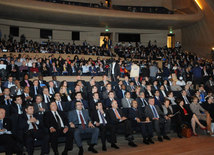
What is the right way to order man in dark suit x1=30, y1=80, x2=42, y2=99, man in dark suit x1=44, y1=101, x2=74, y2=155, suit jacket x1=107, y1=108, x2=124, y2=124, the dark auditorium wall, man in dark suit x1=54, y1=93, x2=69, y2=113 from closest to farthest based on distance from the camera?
1. man in dark suit x1=44, y1=101, x2=74, y2=155
2. suit jacket x1=107, y1=108, x2=124, y2=124
3. man in dark suit x1=54, y1=93, x2=69, y2=113
4. man in dark suit x1=30, y1=80, x2=42, y2=99
5. the dark auditorium wall

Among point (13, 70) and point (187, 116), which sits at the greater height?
point (13, 70)

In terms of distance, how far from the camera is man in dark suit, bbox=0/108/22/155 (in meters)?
4.02

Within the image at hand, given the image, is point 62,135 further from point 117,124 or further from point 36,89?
point 36,89

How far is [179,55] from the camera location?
1636cm

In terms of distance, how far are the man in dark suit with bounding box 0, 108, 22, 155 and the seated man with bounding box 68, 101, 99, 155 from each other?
3.52 feet

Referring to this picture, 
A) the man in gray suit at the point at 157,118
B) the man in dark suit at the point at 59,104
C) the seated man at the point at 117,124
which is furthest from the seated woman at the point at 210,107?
the man in dark suit at the point at 59,104

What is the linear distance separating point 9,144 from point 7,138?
0.11 meters

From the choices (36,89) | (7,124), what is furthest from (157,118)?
(36,89)

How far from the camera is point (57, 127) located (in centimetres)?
465

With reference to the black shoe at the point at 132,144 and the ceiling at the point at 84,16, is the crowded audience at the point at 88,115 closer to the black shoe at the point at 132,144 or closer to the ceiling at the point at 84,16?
the black shoe at the point at 132,144

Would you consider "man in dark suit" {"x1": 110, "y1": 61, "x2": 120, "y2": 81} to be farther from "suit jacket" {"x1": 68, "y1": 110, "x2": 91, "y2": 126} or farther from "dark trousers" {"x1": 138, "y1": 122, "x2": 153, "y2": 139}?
"suit jacket" {"x1": 68, "y1": 110, "x2": 91, "y2": 126}

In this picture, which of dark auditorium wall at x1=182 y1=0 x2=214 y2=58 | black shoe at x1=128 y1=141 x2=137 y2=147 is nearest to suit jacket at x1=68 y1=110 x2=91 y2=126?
black shoe at x1=128 y1=141 x2=137 y2=147

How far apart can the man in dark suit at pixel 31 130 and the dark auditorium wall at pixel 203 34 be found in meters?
15.9

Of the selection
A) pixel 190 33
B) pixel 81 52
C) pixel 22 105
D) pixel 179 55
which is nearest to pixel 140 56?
pixel 179 55
